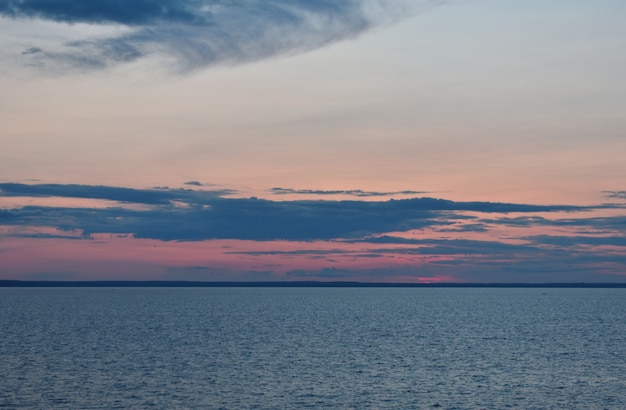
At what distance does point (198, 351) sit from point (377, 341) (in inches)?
1240

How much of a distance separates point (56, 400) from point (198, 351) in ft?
127

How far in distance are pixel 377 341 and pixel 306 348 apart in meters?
17.3

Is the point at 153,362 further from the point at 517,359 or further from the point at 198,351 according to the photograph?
the point at 517,359

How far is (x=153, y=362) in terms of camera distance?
90.3m

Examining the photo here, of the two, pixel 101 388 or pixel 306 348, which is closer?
pixel 101 388

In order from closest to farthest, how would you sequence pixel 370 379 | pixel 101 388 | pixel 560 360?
pixel 101 388 → pixel 370 379 → pixel 560 360

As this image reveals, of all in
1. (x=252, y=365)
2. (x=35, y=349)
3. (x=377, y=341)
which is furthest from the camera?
(x=377, y=341)

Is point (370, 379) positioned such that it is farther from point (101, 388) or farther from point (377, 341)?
point (377, 341)

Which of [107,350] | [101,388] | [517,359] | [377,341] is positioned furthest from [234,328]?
[101,388]

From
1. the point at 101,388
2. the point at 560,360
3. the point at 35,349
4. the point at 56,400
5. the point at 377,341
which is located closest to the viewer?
the point at 56,400

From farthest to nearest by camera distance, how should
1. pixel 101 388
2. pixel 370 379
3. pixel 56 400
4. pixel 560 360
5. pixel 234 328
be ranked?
pixel 234 328
pixel 560 360
pixel 370 379
pixel 101 388
pixel 56 400

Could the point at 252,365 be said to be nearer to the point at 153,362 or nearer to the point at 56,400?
the point at 153,362

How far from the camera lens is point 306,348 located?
354 ft

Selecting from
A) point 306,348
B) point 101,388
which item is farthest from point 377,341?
point 101,388
